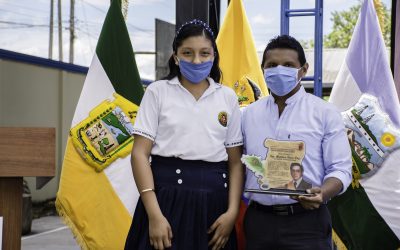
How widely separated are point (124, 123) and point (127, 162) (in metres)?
0.22

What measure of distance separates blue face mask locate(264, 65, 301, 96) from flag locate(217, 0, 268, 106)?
1500 millimetres

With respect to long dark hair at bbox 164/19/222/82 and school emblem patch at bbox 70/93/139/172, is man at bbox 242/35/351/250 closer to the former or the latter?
long dark hair at bbox 164/19/222/82

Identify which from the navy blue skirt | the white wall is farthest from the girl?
the white wall

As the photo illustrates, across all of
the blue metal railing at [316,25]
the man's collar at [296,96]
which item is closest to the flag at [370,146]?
the blue metal railing at [316,25]

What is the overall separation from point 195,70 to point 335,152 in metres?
0.56

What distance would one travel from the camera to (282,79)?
245cm

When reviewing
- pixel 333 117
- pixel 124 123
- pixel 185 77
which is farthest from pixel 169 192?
pixel 124 123

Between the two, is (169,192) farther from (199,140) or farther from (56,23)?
(56,23)

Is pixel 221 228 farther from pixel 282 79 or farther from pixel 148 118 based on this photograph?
pixel 282 79

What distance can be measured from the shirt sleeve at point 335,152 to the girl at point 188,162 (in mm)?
309

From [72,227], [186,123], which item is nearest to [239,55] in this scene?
[72,227]

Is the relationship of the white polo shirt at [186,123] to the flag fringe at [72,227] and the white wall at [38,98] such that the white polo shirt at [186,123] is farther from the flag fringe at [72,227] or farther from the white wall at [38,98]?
the white wall at [38,98]

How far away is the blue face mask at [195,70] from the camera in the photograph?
2.43 m

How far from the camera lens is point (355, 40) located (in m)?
3.78
